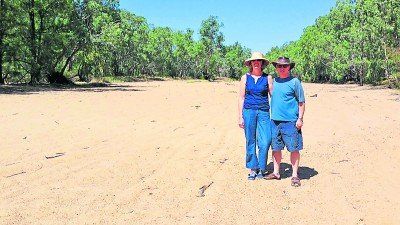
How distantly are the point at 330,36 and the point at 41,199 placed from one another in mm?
66887

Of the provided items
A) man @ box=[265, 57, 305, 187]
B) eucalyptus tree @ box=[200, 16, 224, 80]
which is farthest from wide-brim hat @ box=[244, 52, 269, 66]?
eucalyptus tree @ box=[200, 16, 224, 80]

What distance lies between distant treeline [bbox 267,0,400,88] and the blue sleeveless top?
2400 cm

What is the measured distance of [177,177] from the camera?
6.80 meters

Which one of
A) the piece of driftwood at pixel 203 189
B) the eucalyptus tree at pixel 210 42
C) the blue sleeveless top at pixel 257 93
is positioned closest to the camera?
the piece of driftwood at pixel 203 189

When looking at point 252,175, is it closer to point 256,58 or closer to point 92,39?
point 256,58

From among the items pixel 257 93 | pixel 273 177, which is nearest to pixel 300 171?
pixel 273 177

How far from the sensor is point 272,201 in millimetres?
5695

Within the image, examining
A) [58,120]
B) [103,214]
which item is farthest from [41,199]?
[58,120]

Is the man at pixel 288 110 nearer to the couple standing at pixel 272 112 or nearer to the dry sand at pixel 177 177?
the couple standing at pixel 272 112

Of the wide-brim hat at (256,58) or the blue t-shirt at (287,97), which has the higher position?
the wide-brim hat at (256,58)

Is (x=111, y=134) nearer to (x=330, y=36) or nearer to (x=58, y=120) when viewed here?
(x=58, y=120)

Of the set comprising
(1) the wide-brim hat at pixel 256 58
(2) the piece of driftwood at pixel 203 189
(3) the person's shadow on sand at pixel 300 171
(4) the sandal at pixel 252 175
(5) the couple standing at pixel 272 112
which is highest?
(1) the wide-brim hat at pixel 256 58

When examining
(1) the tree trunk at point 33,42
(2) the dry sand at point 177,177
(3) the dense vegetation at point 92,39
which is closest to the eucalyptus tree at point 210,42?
(3) the dense vegetation at point 92,39

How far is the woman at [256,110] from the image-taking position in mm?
6613
